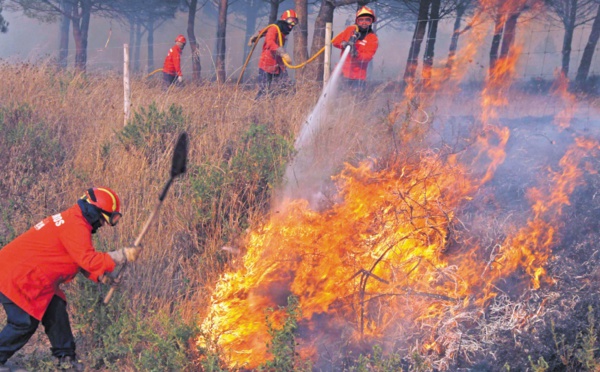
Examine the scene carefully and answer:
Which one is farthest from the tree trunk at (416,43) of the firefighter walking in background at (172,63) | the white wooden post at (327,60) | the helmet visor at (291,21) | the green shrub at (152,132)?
the firefighter walking in background at (172,63)

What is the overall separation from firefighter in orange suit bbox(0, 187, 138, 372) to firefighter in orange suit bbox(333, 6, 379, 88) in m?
5.02

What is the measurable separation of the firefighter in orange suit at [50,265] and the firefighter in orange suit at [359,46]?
5023 mm

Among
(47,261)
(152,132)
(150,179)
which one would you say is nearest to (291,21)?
(152,132)

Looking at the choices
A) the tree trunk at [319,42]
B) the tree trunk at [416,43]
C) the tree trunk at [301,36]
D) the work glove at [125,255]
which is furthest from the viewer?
the tree trunk at [301,36]

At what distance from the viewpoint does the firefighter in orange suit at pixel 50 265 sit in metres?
3.77

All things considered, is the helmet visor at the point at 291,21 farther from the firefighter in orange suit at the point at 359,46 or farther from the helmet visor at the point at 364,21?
the helmet visor at the point at 364,21

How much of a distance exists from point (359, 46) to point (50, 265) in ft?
18.2

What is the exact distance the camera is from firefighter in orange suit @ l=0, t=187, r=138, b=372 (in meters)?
3.77

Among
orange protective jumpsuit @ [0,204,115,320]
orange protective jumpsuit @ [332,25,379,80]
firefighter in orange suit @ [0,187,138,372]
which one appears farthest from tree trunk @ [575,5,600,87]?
orange protective jumpsuit @ [0,204,115,320]

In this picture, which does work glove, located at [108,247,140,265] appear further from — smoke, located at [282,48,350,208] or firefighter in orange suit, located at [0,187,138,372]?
smoke, located at [282,48,350,208]

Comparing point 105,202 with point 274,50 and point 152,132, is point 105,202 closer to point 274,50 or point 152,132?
point 152,132

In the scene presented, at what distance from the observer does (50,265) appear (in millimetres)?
3850

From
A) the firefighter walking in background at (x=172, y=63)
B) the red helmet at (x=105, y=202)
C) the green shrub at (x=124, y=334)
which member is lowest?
the green shrub at (x=124, y=334)

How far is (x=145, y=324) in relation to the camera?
4.21 metres
